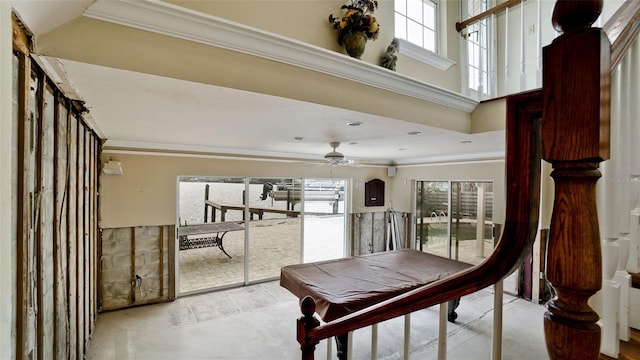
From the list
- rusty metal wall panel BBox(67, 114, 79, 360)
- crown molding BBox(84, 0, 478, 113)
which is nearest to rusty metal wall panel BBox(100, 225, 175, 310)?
rusty metal wall panel BBox(67, 114, 79, 360)

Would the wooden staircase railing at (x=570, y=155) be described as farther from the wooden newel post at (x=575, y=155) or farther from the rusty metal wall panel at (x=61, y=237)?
the rusty metal wall panel at (x=61, y=237)

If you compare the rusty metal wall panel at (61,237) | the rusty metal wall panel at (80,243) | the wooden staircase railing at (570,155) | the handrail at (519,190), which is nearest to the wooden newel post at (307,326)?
the handrail at (519,190)

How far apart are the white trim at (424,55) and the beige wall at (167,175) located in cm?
251

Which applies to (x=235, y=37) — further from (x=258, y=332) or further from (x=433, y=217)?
(x=433, y=217)

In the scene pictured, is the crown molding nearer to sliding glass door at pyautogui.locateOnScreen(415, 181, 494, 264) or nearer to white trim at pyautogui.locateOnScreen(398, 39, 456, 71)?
white trim at pyautogui.locateOnScreen(398, 39, 456, 71)

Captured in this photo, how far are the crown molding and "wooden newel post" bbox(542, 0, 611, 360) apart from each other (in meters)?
1.48

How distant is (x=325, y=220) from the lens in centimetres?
639

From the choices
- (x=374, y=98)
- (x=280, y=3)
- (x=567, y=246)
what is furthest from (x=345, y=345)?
(x=280, y=3)

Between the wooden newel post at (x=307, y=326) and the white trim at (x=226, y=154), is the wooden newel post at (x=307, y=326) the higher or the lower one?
the lower one

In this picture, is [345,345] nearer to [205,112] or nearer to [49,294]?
[49,294]

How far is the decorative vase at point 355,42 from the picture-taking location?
7.02ft

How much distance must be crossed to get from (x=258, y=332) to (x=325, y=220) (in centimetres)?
312

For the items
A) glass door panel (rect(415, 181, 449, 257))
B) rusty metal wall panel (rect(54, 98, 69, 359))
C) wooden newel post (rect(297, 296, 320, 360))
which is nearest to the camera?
wooden newel post (rect(297, 296, 320, 360))

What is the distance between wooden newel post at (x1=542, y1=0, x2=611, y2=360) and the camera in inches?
19.4
